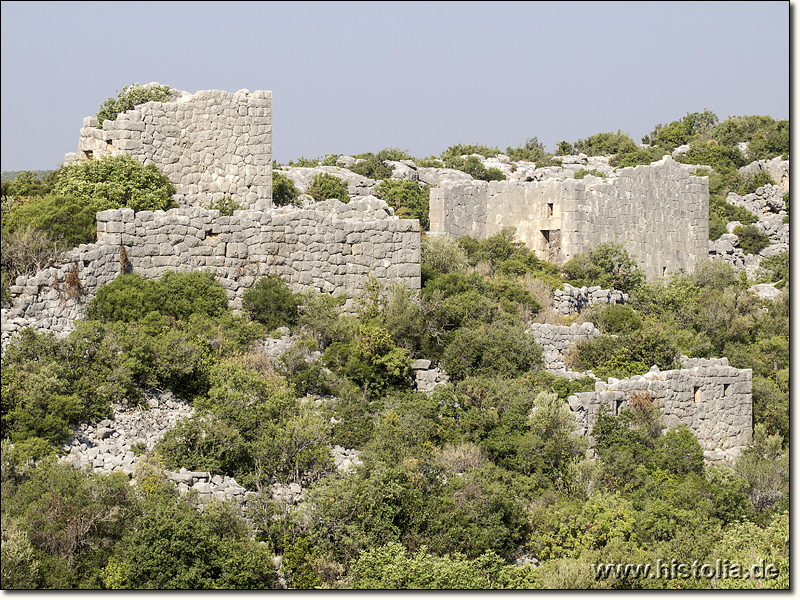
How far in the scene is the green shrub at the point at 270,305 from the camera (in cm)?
2017

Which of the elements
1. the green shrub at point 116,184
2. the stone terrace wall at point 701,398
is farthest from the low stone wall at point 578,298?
the green shrub at point 116,184

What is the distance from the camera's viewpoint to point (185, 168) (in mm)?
23453

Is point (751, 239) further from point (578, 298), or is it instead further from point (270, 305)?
point (270, 305)

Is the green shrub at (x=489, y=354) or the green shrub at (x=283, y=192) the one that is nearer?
the green shrub at (x=489, y=354)

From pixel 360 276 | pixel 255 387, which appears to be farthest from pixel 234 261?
pixel 255 387

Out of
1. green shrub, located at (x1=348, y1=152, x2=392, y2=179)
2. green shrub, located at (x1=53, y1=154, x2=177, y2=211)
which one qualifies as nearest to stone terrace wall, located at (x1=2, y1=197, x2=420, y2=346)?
green shrub, located at (x1=53, y1=154, x2=177, y2=211)

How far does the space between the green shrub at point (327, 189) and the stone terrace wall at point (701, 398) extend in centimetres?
1029

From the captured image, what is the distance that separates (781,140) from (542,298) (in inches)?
828

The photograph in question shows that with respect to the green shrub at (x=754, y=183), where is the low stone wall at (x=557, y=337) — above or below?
below

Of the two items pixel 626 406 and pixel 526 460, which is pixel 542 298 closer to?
pixel 626 406

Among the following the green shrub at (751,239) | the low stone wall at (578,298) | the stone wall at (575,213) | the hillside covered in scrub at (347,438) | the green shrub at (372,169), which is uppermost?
the green shrub at (372,169)

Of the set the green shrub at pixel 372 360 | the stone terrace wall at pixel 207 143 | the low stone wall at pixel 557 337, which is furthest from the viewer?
the stone terrace wall at pixel 207 143

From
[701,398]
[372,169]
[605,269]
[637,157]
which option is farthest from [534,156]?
[701,398]

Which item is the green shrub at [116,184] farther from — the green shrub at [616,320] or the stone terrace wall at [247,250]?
the green shrub at [616,320]
